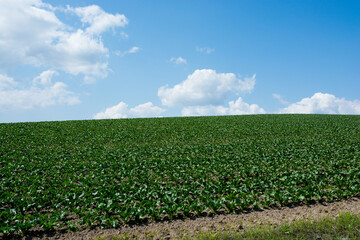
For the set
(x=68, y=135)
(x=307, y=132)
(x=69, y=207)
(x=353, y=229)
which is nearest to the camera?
(x=353, y=229)

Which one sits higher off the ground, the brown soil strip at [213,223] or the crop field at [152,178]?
the crop field at [152,178]

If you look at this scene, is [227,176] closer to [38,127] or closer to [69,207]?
[69,207]

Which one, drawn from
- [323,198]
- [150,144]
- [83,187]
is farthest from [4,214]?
[150,144]

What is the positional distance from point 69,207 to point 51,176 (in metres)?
5.61

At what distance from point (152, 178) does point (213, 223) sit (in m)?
5.37

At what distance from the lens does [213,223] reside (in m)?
8.26

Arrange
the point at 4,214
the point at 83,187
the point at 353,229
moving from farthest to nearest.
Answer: the point at 83,187 → the point at 4,214 → the point at 353,229

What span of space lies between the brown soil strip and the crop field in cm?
37

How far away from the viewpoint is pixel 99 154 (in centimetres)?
1927

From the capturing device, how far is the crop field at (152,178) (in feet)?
29.3

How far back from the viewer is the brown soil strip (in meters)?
7.62

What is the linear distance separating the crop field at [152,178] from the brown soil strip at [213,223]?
366 millimetres

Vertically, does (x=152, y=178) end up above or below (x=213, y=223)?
above

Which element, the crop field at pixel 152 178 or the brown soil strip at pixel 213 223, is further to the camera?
the crop field at pixel 152 178
